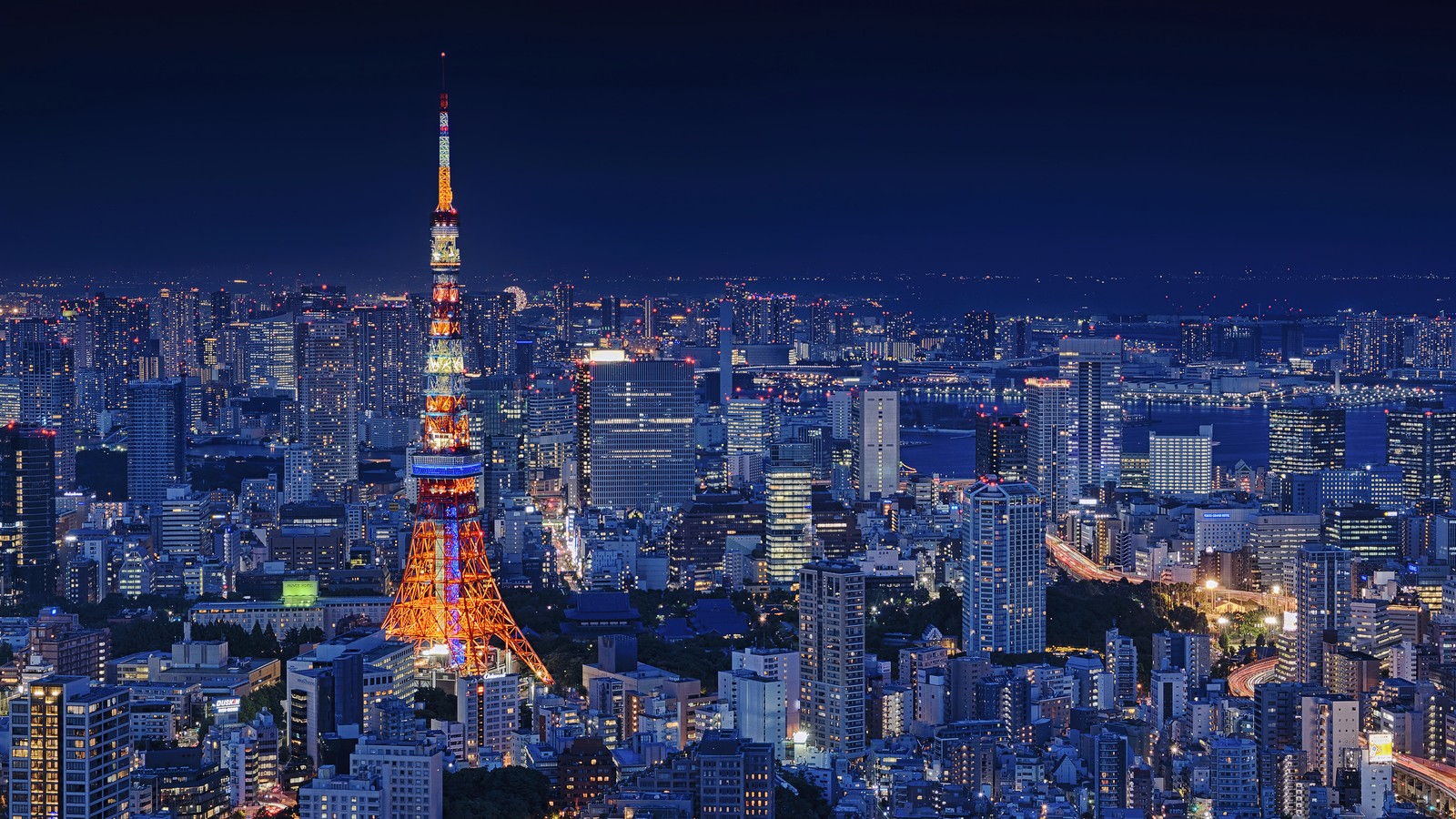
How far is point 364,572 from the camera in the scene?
1756cm

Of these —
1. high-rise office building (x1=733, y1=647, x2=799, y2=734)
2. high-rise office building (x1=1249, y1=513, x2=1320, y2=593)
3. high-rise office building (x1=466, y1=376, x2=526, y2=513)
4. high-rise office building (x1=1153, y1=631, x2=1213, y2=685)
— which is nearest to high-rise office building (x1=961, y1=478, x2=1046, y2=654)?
high-rise office building (x1=1153, y1=631, x2=1213, y2=685)

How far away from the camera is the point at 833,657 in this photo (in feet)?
42.3

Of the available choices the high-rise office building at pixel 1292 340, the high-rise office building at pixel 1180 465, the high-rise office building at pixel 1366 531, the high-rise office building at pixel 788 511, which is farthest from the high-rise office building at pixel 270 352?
the high-rise office building at pixel 1292 340

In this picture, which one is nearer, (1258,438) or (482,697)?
(482,697)

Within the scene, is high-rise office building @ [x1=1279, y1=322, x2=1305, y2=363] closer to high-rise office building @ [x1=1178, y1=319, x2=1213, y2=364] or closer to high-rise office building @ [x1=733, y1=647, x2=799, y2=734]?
high-rise office building @ [x1=1178, y1=319, x2=1213, y2=364]

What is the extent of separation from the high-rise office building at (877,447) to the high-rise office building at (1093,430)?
1.97 m

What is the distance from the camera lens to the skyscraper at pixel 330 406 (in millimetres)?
25998

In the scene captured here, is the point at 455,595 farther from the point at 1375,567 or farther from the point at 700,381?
the point at 700,381

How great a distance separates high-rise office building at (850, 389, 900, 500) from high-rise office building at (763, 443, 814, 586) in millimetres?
4315

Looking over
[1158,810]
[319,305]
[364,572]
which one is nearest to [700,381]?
[319,305]

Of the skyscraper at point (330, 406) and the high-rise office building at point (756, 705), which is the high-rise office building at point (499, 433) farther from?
the high-rise office building at point (756, 705)

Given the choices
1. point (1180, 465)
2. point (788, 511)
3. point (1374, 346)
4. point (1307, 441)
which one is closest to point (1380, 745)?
point (788, 511)

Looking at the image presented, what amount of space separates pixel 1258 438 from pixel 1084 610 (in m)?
16.5

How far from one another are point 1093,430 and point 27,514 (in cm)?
1369
